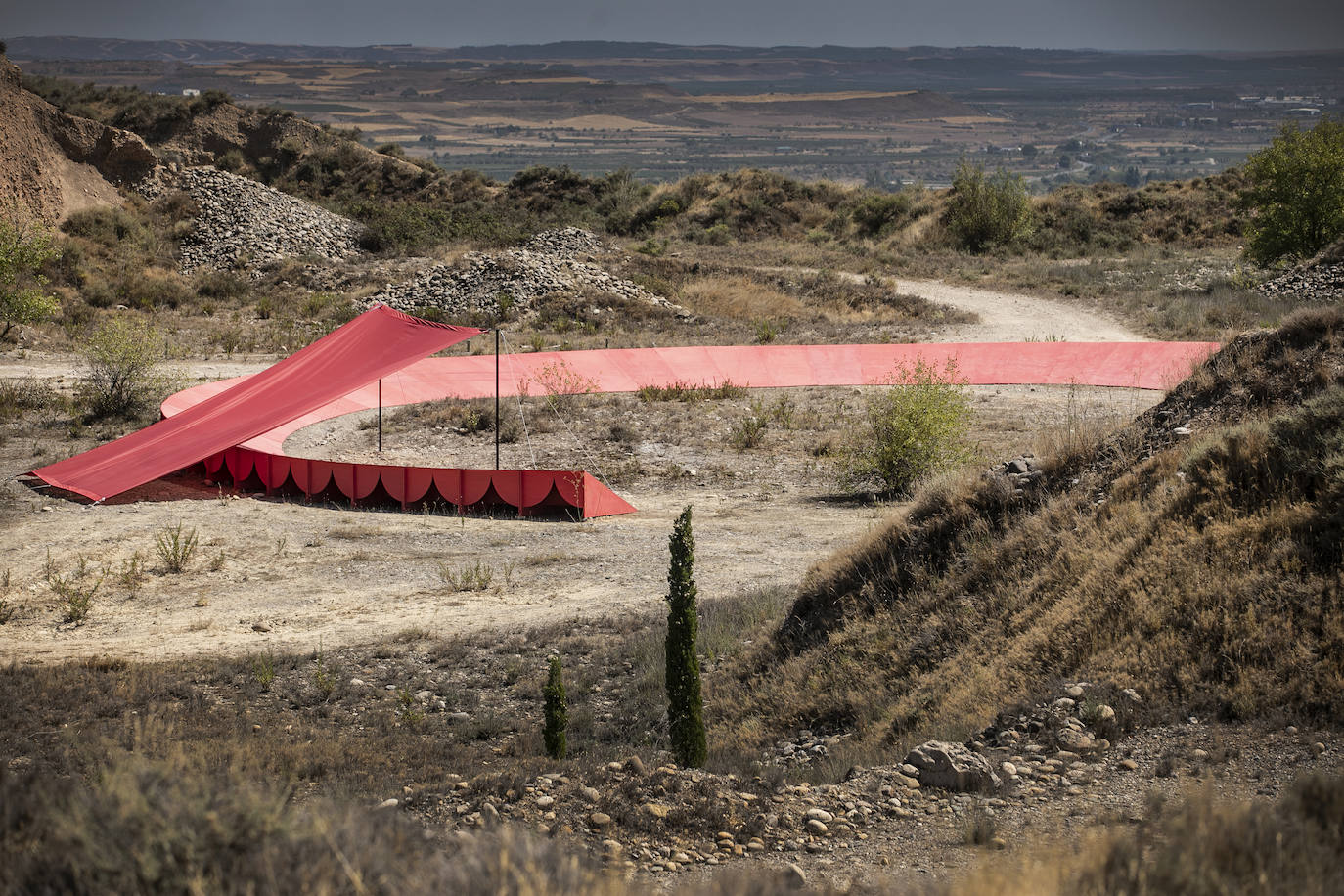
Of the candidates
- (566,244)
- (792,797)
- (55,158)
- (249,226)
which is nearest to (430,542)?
(792,797)

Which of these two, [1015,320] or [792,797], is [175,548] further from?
[1015,320]

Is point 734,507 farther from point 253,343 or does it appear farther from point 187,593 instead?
point 253,343

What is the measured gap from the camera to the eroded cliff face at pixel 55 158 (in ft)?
121

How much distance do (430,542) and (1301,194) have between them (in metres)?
30.8

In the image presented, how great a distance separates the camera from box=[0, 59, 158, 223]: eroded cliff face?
1455 inches

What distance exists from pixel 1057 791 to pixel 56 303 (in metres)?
25.5

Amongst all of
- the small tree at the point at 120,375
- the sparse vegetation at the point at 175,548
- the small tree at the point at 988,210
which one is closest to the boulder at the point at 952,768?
the sparse vegetation at the point at 175,548

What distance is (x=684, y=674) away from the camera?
788cm

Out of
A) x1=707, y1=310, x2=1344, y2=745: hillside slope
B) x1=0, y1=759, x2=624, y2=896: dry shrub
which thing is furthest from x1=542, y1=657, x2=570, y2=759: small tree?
x1=0, y1=759, x2=624, y2=896: dry shrub

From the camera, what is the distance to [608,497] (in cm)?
1634

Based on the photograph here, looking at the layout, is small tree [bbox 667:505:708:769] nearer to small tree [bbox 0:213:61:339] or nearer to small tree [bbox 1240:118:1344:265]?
small tree [bbox 0:213:61:339]

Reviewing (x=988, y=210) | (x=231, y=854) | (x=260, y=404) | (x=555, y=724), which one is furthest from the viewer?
(x=988, y=210)

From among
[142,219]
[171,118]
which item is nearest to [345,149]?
[171,118]

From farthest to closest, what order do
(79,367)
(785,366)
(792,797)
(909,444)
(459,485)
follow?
(79,367), (785,366), (909,444), (459,485), (792,797)
